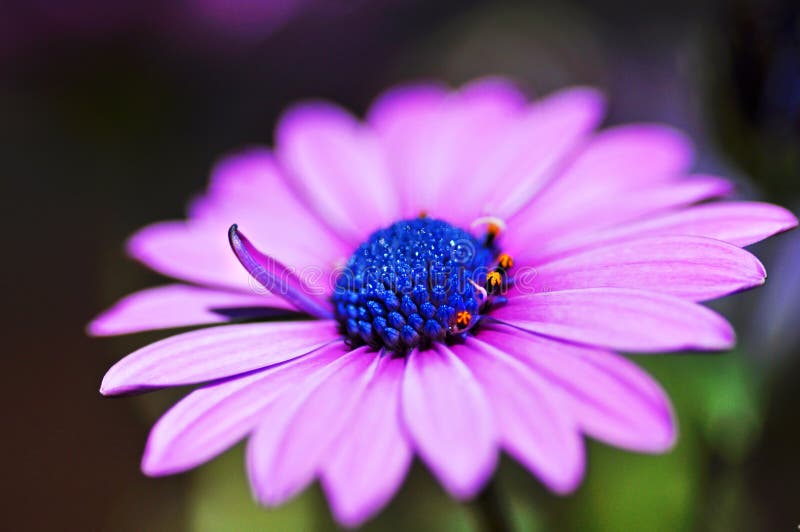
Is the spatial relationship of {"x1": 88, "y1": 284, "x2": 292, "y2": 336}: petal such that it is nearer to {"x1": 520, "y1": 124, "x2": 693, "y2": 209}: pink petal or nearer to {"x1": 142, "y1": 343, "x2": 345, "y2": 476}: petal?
{"x1": 142, "y1": 343, "x2": 345, "y2": 476}: petal

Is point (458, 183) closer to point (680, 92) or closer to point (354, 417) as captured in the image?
point (354, 417)

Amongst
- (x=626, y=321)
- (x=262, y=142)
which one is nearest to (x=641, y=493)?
(x=626, y=321)

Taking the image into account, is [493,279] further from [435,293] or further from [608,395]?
[608,395]

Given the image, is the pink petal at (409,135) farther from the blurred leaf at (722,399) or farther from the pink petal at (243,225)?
the blurred leaf at (722,399)

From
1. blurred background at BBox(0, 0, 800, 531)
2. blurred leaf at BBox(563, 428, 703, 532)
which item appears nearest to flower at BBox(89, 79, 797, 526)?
blurred background at BBox(0, 0, 800, 531)

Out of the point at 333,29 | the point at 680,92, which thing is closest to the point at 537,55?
the point at 680,92

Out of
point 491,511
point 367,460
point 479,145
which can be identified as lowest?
point 491,511

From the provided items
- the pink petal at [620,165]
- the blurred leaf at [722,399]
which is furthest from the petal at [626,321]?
the blurred leaf at [722,399]
